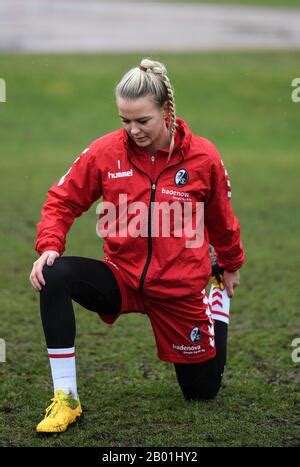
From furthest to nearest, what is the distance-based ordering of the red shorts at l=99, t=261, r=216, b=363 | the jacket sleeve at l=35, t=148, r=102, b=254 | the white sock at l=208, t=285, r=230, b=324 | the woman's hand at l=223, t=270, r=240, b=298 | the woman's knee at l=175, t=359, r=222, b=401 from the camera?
the white sock at l=208, t=285, r=230, b=324
the woman's hand at l=223, t=270, r=240, b=298
the woman's knee at l=175, t=359, r=222, b=401
the red shorts at l=99, t=261, r=216, b=363
the jacket sleeve at l=35, t=148, r=102, b=254

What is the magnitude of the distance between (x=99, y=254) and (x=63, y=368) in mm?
4271

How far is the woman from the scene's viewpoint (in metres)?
4.69

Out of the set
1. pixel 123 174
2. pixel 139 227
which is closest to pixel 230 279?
pixel 139 227

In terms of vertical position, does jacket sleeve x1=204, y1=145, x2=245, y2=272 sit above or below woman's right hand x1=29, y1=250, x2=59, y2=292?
above

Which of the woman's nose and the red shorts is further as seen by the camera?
the red shorts

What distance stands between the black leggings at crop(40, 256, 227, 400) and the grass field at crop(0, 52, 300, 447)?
123mm

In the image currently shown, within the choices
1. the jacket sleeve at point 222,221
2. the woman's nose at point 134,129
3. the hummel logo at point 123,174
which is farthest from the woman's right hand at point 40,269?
the jacket sleeve at point 222,221

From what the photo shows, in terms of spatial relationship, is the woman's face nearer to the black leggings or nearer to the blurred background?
the black leggings

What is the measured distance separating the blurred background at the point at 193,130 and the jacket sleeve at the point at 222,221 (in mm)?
770

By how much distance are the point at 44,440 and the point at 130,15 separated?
2097 cm

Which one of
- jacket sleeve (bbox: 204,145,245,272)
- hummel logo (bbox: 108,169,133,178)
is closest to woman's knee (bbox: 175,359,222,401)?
jacket sleeve (bbox: 204,145,245,272)

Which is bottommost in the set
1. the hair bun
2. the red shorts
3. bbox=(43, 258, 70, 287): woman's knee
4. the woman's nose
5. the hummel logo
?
the red shorts

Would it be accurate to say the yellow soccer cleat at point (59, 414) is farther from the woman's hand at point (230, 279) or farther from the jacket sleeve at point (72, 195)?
the woman's hand at point (230, 279)
